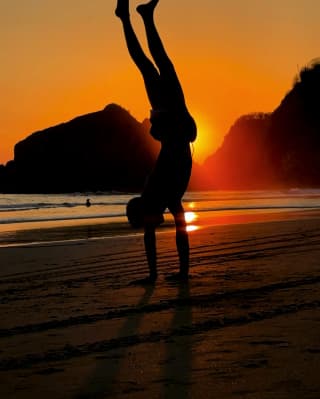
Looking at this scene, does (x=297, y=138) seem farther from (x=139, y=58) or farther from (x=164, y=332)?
(x=164, y=332)

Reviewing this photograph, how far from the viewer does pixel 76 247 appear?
13.5m

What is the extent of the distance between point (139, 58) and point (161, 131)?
0.73 meters

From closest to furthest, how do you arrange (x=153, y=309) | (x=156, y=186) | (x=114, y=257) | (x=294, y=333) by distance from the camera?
(x=294, y=333), (x=153, y=309), (x=156, y=186), (x=114, y=257)

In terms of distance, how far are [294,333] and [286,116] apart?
120 meters

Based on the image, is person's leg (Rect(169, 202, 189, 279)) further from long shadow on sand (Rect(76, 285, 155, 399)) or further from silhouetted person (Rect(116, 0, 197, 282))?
long shadow on sand (Rect(76, 285, 155, 399))

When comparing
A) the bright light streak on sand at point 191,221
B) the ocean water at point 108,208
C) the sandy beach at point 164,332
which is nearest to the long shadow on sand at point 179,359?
the sandy beach at point 164,332

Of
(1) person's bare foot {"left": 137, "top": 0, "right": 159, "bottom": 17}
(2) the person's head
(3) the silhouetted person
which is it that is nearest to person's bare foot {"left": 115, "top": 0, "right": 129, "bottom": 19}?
(3) the silhouetted person

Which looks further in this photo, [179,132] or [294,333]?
[179,132]

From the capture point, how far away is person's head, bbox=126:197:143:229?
25.0ft

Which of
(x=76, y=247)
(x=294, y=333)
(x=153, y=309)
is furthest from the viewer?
(x=76, y=247)

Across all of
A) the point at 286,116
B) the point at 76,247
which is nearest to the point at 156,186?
the point at 76,247

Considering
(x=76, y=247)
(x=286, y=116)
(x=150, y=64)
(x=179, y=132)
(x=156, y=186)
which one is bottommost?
(x=76, y=247)

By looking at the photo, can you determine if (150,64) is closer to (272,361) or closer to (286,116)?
(272,361)

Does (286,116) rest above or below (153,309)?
above
